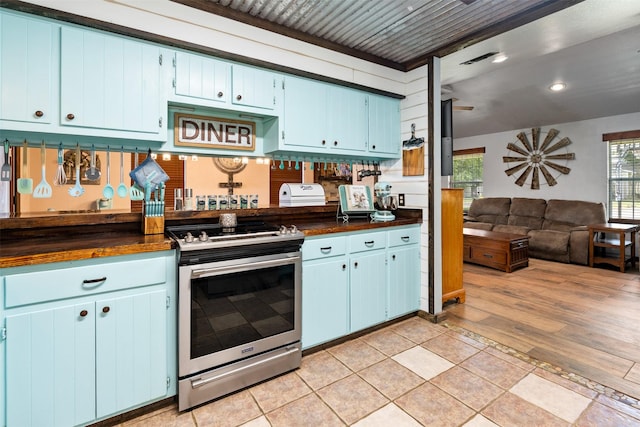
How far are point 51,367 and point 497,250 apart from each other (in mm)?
5090

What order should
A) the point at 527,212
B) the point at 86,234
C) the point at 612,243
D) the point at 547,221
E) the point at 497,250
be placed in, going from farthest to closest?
the point at 527,212, the point at 547,221, the point at 612,243, the point at 497,250, the point at 86,234

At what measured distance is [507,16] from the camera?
233 centimetres

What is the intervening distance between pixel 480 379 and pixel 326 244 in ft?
4.36

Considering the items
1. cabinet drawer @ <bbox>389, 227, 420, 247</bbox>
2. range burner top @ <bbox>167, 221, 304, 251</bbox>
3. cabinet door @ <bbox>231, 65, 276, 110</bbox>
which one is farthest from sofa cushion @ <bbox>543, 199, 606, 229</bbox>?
cabinet door @ <bbox>231, 65, 276, 110</bbox>

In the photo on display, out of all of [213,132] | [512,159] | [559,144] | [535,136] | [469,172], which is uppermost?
[535,136]

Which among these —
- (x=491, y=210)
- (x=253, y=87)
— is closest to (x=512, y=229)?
(x=491, y=210)

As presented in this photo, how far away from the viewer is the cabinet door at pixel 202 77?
210 cm

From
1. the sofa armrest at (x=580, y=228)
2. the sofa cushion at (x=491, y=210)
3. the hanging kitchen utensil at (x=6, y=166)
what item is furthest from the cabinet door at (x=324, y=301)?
the sofa cushion at (x=491, y=210)

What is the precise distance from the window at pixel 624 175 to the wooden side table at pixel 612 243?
0.49 meters

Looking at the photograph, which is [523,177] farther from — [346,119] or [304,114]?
[304,114]

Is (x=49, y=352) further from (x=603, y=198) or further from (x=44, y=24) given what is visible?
(x=603, y=198)

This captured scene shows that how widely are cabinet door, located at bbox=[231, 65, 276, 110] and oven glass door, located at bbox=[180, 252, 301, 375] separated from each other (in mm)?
1163

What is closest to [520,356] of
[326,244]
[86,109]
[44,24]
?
[326,244]

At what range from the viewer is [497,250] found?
188 inches
